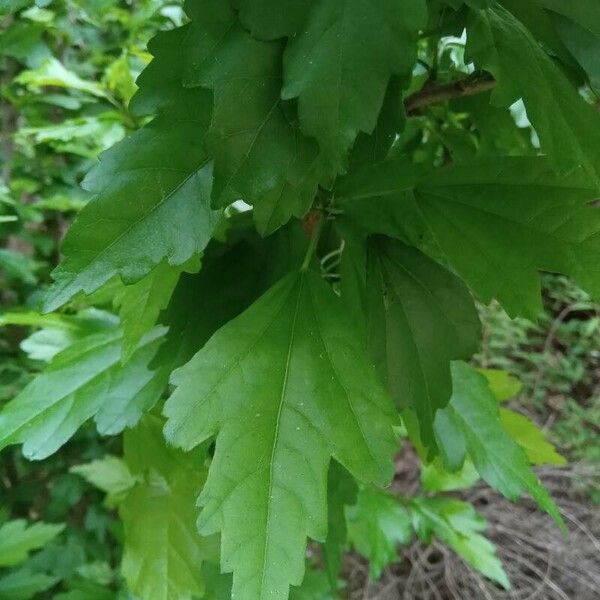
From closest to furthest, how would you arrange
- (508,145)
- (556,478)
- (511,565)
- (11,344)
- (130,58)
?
(508,145) → (130,58) → (11,344) → (511,565) → (556,478)

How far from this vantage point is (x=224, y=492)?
0.33 m

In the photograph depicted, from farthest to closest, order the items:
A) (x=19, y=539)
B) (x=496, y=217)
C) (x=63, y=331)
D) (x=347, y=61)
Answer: (x=19, y=539) < (x=63, y=331) < (x=496, y=217) < (x=347, y=61)

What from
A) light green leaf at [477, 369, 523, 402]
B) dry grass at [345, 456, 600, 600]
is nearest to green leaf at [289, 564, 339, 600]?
light green leaf at [477, 369, 523, 402]

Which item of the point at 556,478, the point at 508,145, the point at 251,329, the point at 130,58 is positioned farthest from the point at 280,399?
the point at 556,478

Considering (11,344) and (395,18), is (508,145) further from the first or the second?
(11,344)

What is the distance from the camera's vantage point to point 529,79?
30 centimetres

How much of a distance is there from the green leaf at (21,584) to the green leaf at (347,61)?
0.73m

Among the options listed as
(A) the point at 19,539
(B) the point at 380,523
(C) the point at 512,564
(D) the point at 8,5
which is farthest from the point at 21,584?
(C) the point at 512,564

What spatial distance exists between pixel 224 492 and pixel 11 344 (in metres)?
0.83

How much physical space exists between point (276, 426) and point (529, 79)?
0.73 feet

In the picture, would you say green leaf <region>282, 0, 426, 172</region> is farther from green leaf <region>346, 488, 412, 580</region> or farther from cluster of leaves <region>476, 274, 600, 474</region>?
cluster of leaves <region>476, 274, 600, 474</region>

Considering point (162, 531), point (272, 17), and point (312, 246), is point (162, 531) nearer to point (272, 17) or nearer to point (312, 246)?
point (312, 246)

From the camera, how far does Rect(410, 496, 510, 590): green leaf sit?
863 millimetres

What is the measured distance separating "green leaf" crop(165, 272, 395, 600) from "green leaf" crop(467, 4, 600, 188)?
15 cm
